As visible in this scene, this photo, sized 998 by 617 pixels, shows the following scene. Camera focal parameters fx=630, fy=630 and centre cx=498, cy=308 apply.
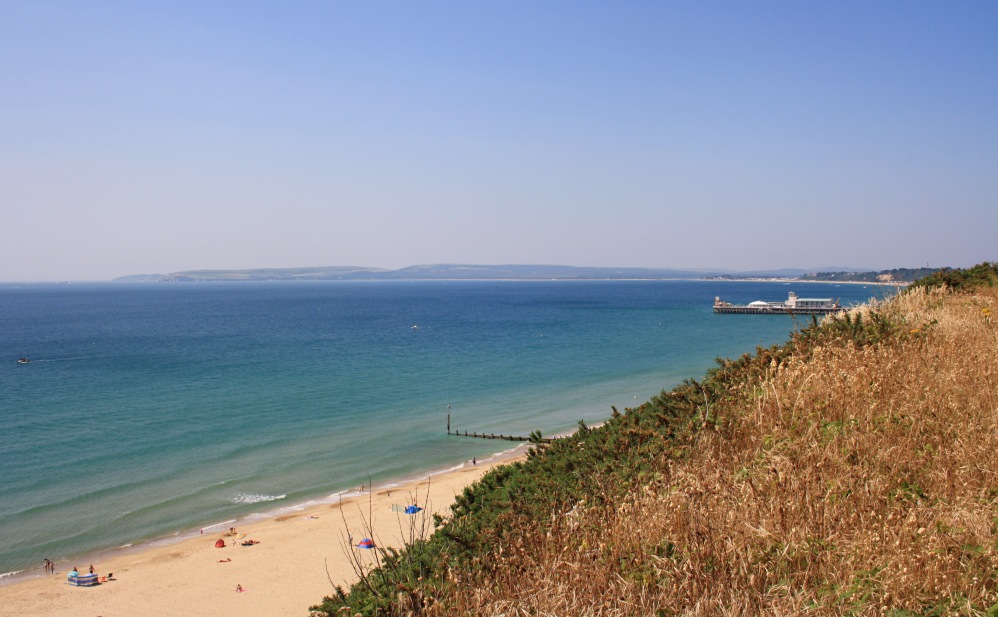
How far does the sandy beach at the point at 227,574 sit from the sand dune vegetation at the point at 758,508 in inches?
343

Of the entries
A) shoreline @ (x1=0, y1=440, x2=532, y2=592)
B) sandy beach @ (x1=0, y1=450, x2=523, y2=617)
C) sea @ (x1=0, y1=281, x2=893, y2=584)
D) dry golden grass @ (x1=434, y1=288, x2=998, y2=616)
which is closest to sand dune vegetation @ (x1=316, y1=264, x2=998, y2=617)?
dry golden grass @ (x1=434, y1=288, x2=998, y2=616)

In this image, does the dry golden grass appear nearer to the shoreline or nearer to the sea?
the sea

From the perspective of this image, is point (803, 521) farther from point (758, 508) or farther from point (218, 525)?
point (218, 525)

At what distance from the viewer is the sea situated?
22.1 m

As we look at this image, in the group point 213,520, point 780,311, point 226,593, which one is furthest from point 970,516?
point 780,311

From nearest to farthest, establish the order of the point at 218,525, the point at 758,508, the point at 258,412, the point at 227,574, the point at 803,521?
1. the point at 803,521
2. the point at 758,508
3. the point at 227,574
4. the point at 218,525
5. the point at 258,412

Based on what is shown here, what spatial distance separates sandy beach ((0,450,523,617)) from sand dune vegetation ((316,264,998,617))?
28.6 ft

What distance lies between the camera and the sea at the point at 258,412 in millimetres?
22062

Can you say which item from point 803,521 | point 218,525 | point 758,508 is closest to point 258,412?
point 218,525

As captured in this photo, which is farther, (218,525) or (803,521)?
(218,525)

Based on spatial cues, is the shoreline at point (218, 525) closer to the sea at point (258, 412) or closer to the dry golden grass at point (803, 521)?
the sea at point (258, 412)

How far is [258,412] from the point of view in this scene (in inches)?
1380

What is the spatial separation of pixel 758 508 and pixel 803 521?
328 mm

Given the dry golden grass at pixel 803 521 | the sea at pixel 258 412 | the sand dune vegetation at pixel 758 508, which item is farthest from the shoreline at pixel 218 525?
the dry golden grass at pixel 803 521
